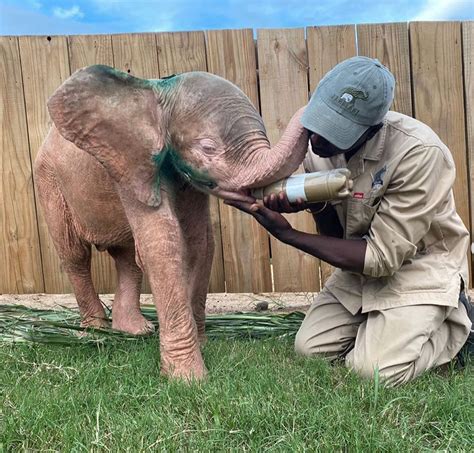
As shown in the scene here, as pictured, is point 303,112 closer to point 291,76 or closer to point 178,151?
point 178,151

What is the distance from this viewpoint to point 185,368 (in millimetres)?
2533

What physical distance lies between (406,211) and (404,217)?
0.04 meters

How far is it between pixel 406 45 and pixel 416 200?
1.92 m

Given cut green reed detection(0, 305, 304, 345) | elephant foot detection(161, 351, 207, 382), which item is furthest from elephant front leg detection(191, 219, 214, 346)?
elephant foot detection(161, 351, 207, 382)

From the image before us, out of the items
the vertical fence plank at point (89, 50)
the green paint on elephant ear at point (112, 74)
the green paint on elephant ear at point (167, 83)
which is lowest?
the green paint on elephant ear at point (167, 83)

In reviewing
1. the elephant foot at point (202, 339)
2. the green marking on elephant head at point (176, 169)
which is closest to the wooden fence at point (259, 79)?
the elephant foot at point (202, 339)

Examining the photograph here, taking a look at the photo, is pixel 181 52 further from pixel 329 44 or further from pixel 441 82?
pixel 441 82

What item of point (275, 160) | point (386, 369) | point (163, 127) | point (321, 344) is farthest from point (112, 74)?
point (386, 369)

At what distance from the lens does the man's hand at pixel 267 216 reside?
8.05 ft

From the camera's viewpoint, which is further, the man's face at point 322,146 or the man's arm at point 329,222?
the man's arm at point 329,222

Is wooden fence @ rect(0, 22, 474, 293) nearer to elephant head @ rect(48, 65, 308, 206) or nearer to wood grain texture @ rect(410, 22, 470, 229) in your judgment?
wood grain texture @ rect(410, 22, 470, 229)

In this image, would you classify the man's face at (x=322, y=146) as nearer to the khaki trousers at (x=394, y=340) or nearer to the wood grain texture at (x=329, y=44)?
the khaki trousers at (x=394, y=340)

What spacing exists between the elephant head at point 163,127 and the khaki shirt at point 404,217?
1.73 feet

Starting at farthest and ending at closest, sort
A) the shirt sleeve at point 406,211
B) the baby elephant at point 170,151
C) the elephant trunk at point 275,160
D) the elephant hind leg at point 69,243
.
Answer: the elephant hind leg at point 69,243 → the shirt sleeve at point 406,211 → the baby elephant at point 170,151 → the elephant trunk at point 275,160
